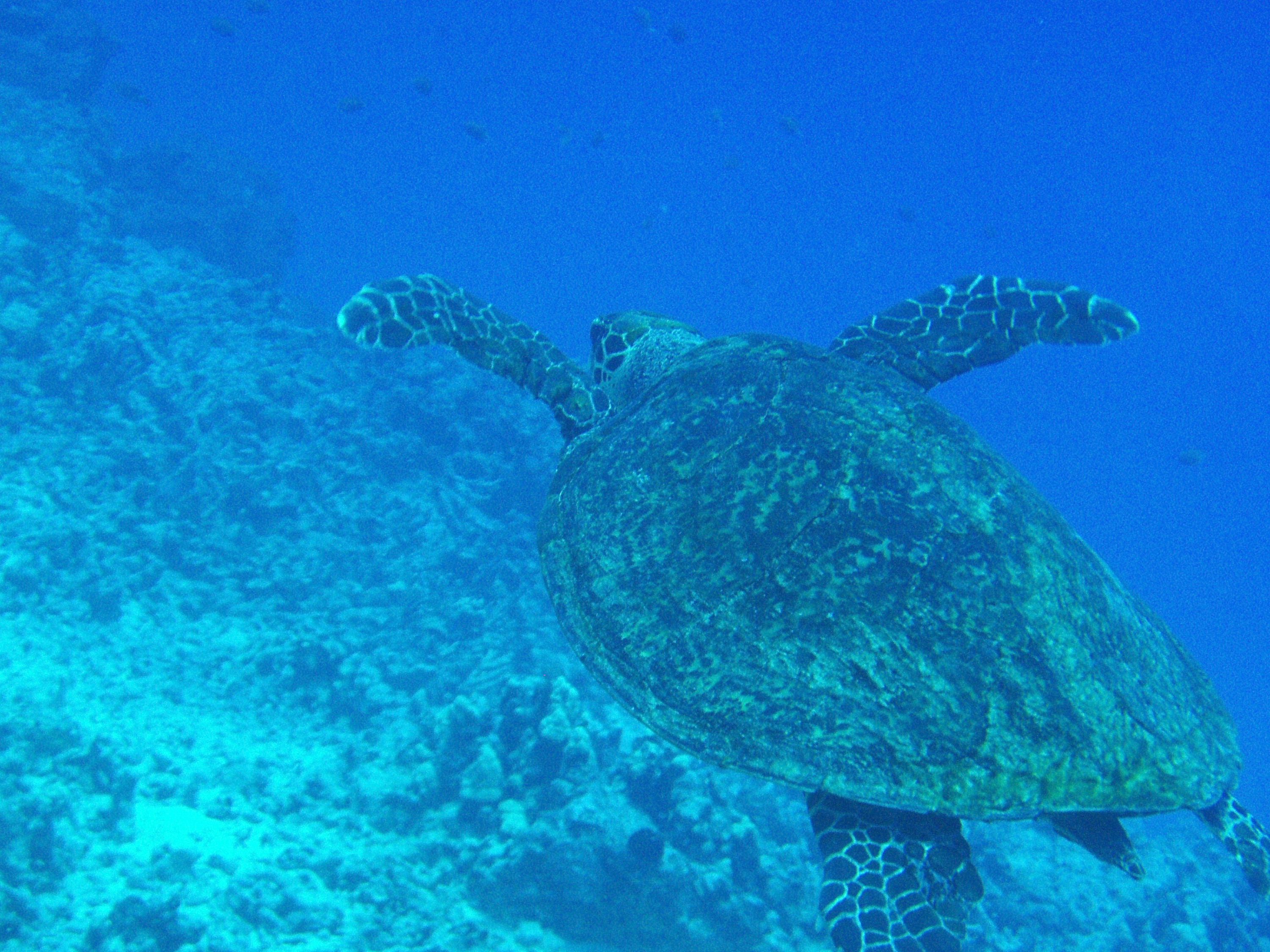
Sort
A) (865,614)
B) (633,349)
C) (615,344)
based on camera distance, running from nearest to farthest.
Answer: (865,614) → (633,349) → (615,344)

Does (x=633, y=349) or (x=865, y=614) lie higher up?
(x=633, y=349)

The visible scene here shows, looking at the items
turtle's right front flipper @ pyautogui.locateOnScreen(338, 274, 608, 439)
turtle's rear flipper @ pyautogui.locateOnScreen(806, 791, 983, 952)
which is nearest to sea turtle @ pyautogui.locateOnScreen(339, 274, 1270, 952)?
turtle's rear flipper @ pyautogui.locateOnScreen(806, 791, 983, 952)

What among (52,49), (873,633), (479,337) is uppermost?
(52,49)

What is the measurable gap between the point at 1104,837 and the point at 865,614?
1.72m

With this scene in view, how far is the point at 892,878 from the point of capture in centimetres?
330

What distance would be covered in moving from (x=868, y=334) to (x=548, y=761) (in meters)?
5.57

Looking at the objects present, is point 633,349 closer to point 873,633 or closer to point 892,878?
point 873,633

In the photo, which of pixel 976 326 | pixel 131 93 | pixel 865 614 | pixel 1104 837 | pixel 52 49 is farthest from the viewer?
pixel 52 49

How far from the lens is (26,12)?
70.7 ft

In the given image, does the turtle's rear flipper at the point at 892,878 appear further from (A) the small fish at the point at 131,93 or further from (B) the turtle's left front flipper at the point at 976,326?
(A) the small fish at the point at 131,93

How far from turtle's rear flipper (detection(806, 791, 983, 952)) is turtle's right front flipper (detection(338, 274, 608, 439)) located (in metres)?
3.42

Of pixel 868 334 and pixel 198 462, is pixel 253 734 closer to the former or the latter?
pixel 198 462

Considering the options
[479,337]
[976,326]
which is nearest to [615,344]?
[479,337]

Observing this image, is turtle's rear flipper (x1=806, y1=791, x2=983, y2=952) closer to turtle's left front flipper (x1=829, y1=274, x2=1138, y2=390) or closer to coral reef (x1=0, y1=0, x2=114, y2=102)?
turtle's left front flipper (x1=829, y1=274, x2=1138, y2=390)
